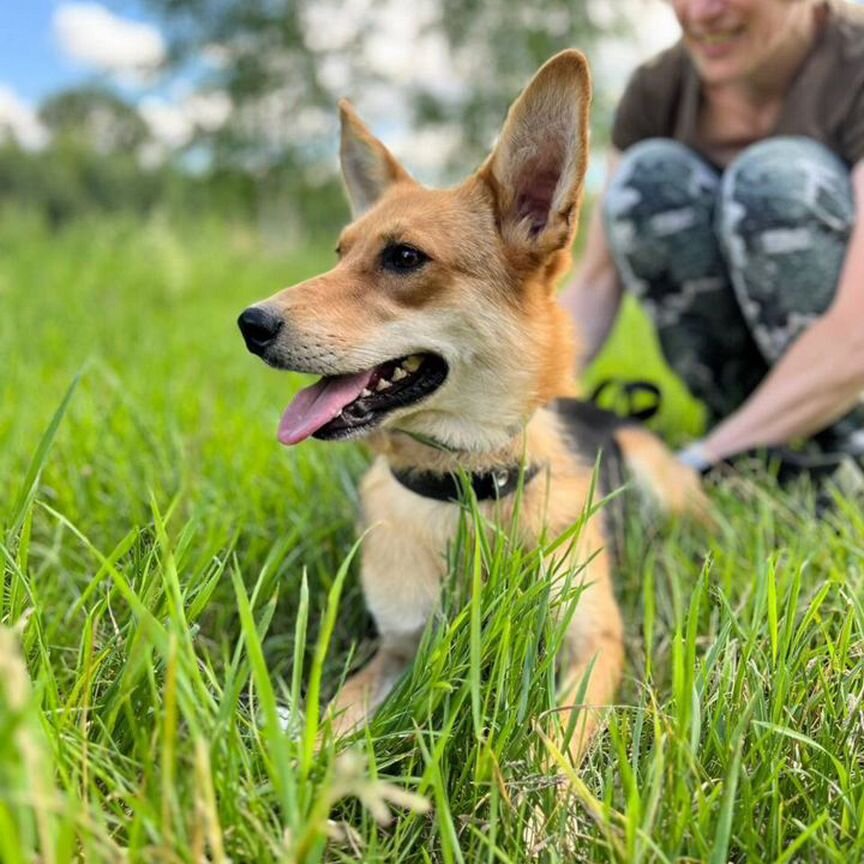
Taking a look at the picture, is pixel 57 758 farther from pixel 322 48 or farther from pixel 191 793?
pixel 322 48

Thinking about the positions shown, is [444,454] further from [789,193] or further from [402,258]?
[789,193]

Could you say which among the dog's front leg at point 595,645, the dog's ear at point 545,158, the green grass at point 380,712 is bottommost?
the dog's front leg at point 595,645

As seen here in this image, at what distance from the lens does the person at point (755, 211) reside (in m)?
2.70

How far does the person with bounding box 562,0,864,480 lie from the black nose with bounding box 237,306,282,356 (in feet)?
5.49

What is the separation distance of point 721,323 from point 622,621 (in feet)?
5.44

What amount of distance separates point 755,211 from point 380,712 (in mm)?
2250

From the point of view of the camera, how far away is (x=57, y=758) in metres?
1.02

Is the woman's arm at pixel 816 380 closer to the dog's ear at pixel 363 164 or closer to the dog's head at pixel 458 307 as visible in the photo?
the dog's head at pixel 458 307

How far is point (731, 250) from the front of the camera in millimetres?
2963

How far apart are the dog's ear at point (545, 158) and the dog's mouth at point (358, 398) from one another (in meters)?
0.37

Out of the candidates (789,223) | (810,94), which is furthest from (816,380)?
(810,94)

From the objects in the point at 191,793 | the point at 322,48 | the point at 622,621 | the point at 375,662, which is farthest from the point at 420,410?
the point at 322,48

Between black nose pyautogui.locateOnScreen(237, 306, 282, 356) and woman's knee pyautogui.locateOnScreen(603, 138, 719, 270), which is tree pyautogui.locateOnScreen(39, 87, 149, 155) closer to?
woman's knee pyautogui.locateOnScreen(603, 138, 719, 270)

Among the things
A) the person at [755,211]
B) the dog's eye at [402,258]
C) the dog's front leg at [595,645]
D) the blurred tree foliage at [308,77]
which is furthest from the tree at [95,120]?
the dog's front leg at [595,645]
